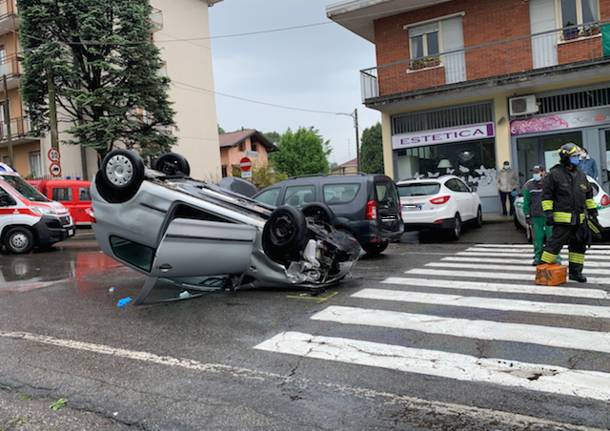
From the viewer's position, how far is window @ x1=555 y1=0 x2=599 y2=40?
50.8ft

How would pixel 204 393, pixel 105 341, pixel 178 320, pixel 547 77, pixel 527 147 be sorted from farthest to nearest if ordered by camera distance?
1. pixel 527 147
2. pixel 547 77
3. pixel 178 320
4. pixel 105 341
5. pixel 204 393

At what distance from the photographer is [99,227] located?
6730 mm

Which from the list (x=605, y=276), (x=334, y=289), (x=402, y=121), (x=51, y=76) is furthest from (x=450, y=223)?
(x=51, y=76)

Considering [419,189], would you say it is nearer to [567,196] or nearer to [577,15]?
[567,196]

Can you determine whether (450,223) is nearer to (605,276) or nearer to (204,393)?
(605,276)

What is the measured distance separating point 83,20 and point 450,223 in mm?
17339

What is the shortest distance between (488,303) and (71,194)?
18416mm

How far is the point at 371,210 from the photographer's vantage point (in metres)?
9.44

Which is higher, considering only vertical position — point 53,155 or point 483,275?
point 53,155

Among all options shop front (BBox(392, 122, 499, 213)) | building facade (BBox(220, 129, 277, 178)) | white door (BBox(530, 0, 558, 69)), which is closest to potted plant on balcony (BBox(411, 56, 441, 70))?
shop front (BBox(392, 122, 499, 213))

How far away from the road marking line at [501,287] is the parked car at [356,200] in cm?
202

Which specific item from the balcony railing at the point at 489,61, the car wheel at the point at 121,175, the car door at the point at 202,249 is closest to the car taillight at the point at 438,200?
the balcony railing at the point at 489,61

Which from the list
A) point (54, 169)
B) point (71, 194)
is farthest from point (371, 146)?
point (54, 169)

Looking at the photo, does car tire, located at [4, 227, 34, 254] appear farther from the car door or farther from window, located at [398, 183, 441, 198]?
window, located at [398, 183, 441, 198]
